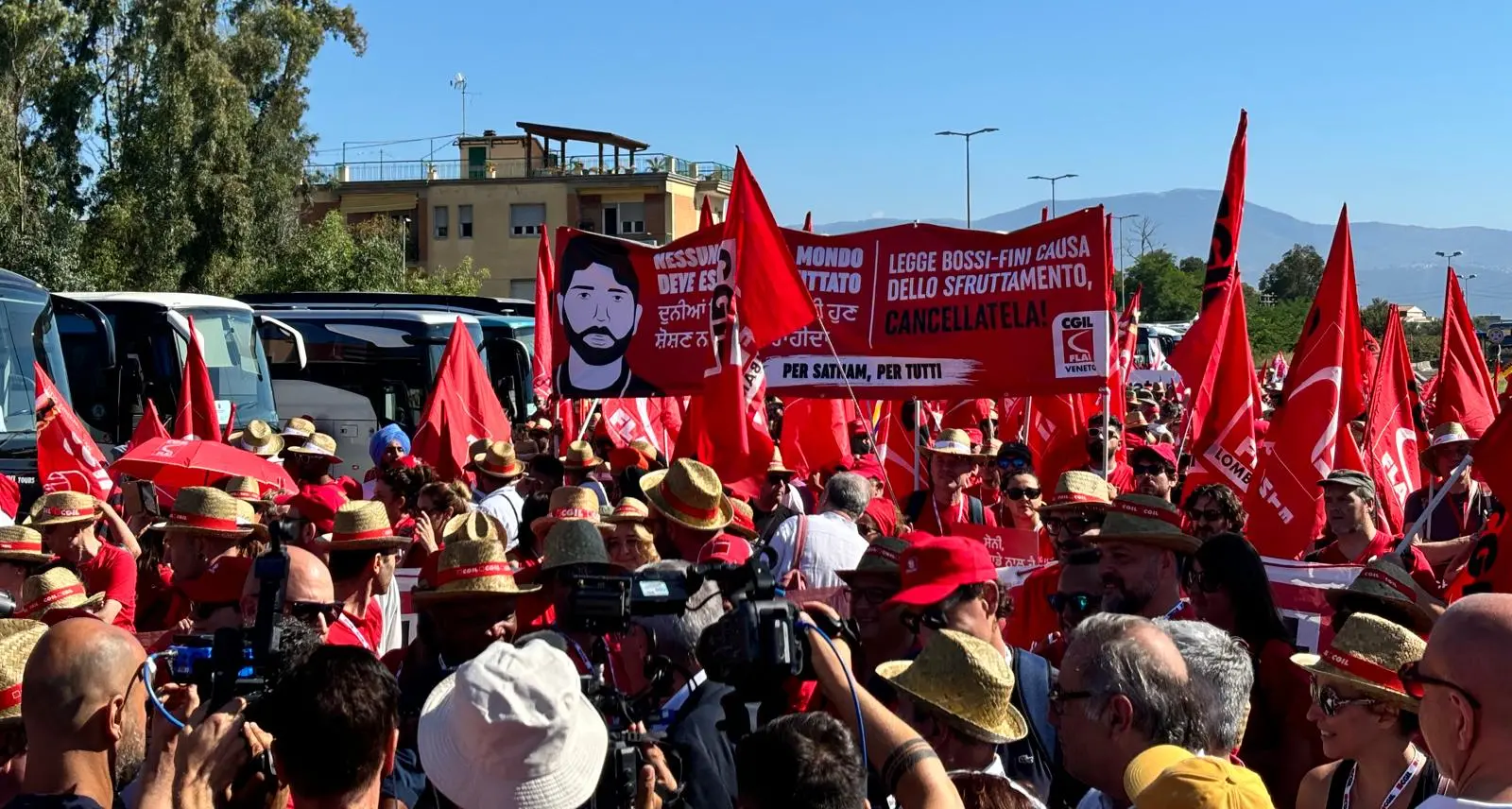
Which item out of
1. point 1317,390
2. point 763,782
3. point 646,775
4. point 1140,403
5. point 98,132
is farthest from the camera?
A: point 98,132

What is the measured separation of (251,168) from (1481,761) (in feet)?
136

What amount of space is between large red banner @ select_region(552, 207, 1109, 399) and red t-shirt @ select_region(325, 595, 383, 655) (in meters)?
3.56

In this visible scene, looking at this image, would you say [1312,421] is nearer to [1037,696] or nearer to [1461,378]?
[1461,378]

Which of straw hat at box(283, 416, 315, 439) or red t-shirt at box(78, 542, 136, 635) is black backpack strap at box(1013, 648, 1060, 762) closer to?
red t-shirt at box(78, 542, 136, 635)

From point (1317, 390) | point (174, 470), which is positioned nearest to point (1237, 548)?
point (1317, 390)

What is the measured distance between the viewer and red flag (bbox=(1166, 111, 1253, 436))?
9219 millimetres

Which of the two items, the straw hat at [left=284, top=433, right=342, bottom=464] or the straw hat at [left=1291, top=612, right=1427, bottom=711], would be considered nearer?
the straw hat at [left=1291, top=612, right=1427, bottom=711]

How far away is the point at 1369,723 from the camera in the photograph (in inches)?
156

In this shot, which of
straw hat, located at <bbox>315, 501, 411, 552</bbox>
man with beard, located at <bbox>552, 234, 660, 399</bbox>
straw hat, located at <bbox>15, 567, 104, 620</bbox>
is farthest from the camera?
man with beard, located at <bbox>552, 234, 660, 399</bbox>

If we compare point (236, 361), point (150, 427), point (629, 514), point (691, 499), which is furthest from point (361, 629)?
point (236, 361)

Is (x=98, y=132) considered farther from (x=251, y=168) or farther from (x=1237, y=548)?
(x=1237, y=548)

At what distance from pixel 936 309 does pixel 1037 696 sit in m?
5.05

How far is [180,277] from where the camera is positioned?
3959cm

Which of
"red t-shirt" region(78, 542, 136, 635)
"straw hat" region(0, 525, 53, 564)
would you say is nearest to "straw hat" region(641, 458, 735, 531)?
"red t-shirt" region(78, 542, 136, 635)
